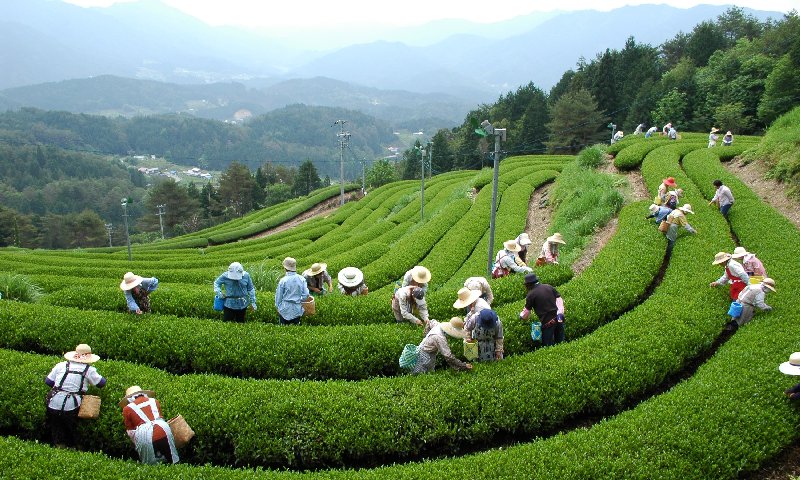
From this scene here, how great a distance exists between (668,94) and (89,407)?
7095cm

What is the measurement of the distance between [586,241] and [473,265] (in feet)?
17.0

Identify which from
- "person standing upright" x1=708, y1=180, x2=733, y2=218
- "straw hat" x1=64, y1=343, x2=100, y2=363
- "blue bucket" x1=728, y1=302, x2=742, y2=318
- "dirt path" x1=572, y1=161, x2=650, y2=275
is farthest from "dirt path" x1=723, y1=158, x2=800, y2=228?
"straw hat" x1=64, y1=343, x2=100, y2=363

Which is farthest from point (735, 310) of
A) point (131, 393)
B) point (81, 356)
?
point (81, 356)

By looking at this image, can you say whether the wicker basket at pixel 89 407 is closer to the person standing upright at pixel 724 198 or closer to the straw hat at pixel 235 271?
the straw hat at pixel 235 271

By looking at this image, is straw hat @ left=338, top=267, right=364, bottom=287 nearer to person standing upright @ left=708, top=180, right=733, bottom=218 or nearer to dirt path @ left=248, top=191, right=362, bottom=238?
person standing upright @ left=708, top=180, right=733, bottom=218

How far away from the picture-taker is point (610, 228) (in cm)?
2119

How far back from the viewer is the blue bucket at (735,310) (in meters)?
12.2

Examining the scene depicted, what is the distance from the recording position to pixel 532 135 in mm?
85812

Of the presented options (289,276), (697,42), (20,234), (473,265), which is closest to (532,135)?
(697,42)

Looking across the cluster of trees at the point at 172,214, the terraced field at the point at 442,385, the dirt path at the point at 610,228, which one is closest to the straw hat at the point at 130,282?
the terraced field at the point at 442,385

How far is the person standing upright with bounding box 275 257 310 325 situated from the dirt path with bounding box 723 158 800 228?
1932 cm

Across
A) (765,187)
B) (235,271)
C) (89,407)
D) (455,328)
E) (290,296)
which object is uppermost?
(765,187)

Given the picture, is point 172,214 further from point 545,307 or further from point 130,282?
point 545,307

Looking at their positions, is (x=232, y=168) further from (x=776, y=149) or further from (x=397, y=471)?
(x=397, y=471)
